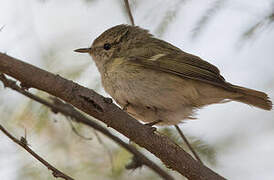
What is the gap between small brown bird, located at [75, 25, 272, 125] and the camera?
3826mm

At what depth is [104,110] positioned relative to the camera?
2719mm

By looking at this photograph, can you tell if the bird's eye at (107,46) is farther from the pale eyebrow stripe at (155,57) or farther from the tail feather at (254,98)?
the tail feather at (254,98)

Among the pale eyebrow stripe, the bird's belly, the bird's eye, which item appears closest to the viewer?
the bird's belly

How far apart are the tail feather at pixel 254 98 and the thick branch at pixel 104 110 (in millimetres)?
1162

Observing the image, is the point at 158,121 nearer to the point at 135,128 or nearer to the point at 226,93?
the point at 226,93

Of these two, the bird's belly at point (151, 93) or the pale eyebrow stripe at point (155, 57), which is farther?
the pale eyebrow stripe at point (155, 57)

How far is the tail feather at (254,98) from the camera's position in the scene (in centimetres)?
393

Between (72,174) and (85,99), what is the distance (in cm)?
178

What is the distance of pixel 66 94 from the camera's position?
2551mm

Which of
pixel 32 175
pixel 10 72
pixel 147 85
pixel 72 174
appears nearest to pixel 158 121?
pixel 147 85

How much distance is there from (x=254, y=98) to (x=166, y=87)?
850mm

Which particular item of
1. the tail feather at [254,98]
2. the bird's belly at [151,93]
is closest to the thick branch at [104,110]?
the bird's belly at [151,93]

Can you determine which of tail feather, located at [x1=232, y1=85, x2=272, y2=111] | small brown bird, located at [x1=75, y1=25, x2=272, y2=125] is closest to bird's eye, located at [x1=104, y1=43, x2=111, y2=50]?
small brown bird, located at [x1=75, y1=25, x2=272, y2=125]

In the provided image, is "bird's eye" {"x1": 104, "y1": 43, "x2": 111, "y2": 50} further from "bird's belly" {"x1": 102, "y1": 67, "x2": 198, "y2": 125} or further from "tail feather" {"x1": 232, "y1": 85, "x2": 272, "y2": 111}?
"tail feather" {"x1": 232, "y1": 85, "x2": 272, "y2": 111}
